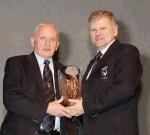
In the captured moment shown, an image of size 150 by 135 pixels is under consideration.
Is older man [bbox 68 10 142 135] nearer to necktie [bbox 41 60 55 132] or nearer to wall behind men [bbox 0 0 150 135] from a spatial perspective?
necktie [bbox 41 60 55 132]

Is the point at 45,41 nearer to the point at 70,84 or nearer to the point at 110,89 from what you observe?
the point at 70,84

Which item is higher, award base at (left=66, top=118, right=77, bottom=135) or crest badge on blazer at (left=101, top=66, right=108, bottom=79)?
crest badge on blazer at (left=101, top=66, right=108, bottom=79)

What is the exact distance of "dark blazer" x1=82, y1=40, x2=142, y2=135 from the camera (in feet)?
7.23

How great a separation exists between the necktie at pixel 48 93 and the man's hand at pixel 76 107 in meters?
0.18

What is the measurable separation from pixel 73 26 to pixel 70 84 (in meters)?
1.08

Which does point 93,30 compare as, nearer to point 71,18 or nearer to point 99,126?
point 99,126

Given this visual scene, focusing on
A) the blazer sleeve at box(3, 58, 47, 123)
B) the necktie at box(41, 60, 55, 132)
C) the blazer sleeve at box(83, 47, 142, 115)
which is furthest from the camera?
the necktie at box(41, 60, 55, 132)

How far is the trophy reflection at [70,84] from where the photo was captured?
2383 millimetres

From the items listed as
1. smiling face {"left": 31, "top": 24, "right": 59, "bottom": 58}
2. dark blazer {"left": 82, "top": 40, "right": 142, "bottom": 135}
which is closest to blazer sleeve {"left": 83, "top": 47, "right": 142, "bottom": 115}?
dark blazer {"left": 82, "top": 40, "right": 142, "bottom": 135}

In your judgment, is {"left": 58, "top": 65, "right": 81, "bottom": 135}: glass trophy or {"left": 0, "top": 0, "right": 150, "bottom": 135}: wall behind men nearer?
{"left": 58, "top": 65, "right": 81, "bottom": 135}: glass trophy

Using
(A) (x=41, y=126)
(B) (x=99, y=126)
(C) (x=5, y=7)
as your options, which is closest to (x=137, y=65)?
(B) (x=99, y=126)

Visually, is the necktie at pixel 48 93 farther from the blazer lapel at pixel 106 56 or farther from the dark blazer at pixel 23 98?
the blazer lapel at pixel 106 56

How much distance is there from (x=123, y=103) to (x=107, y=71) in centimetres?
20

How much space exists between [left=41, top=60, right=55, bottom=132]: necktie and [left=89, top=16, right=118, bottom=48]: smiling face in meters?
0.38
